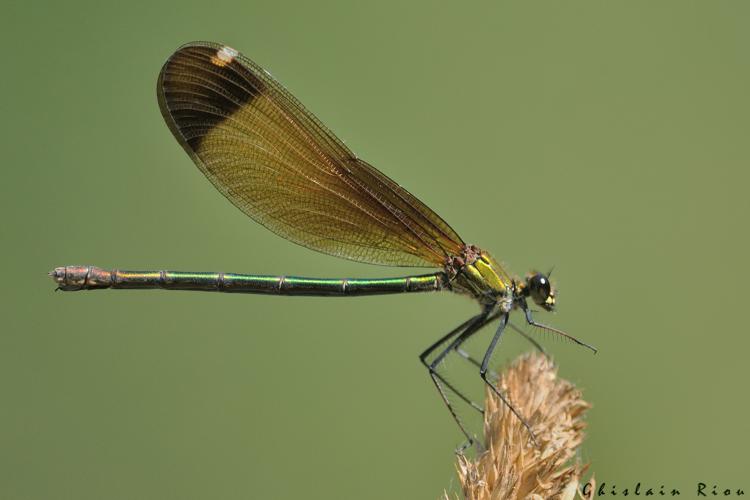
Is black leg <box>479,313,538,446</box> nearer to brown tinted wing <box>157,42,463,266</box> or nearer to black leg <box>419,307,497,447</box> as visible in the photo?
black leg <box>419,307,497,447</box>

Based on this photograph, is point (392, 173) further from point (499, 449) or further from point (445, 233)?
point (499, 449)

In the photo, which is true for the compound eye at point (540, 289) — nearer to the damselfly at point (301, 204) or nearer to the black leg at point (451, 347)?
the damselfly at point (301, 204)

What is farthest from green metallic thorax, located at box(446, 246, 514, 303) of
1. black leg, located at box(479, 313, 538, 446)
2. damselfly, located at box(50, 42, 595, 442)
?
black leg, located at box(479, 313, 538, 446)

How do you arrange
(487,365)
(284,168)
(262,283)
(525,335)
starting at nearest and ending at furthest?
(487,365)
(525,335)
(284,168)
(262,283)

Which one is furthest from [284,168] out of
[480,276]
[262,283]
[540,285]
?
[540,285]

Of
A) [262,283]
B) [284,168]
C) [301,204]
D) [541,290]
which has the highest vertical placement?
[284,168]

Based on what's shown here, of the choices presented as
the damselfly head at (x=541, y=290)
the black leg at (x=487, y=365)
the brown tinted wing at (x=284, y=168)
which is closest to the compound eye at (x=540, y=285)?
the damselfly head at (x=541, y=290)

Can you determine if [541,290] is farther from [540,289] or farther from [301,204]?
[301,204]
